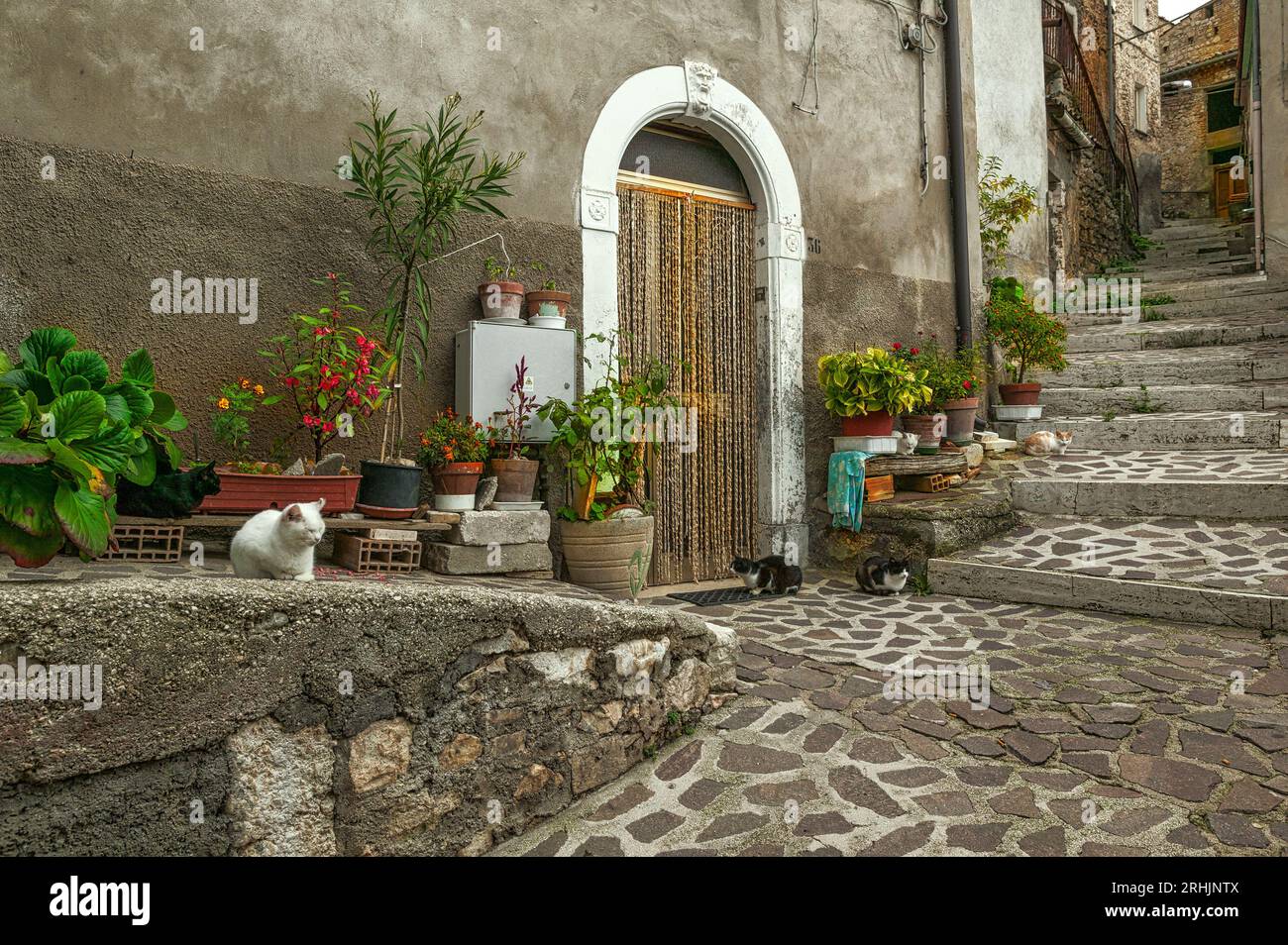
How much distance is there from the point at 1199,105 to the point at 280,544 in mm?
22029

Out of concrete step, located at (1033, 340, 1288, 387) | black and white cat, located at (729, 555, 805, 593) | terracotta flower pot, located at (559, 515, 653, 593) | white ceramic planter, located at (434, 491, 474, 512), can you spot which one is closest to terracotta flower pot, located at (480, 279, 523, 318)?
white ceramic planter, located at (434, 491, 474, 512)

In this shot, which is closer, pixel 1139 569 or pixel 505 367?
pixel 505 367

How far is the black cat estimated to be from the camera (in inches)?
139

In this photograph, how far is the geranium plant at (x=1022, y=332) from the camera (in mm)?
7715

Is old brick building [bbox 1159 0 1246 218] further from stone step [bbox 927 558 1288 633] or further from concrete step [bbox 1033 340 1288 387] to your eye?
stone step [bbox 927 558 1288 633]

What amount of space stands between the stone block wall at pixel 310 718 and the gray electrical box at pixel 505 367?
6.59ft

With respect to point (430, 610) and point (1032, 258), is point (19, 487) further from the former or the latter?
point (1032, 258)

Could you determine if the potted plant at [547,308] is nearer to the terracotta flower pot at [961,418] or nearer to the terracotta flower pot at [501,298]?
the terracotta flower pot at [501,298]

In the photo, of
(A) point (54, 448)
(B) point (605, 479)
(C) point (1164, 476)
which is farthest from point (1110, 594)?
(A) point (54, 448)

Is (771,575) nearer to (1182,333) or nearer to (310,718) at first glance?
(310,718)

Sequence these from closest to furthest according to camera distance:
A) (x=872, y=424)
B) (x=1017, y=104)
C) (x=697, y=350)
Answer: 1. (x=697, y=350)
2. (x=872, y=424)
3. (x=1017, y=104)

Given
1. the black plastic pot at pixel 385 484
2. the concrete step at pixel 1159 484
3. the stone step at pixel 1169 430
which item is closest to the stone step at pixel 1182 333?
the stone step at pixel 1169 430

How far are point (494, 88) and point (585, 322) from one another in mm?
1469

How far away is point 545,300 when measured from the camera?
16.8ft
